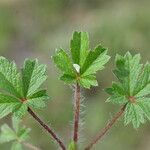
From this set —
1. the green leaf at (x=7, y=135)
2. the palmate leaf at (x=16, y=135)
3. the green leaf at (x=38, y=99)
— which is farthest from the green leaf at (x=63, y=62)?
the green leaf at (x=7, y=135)

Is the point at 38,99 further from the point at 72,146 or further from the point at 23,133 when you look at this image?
the point at 23,133

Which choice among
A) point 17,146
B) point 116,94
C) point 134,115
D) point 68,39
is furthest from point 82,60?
point 68,39

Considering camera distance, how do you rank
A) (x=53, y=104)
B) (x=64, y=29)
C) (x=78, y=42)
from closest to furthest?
(x=78, y=42) → (x=53, y=104) → (x=64, y=29)

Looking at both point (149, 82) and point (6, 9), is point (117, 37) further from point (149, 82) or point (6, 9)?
point (149, 82)

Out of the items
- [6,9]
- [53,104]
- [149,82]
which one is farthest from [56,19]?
[149,82]

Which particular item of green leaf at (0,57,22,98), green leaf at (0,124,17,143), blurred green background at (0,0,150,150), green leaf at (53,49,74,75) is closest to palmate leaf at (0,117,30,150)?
green leaf at (0,124,17,143)

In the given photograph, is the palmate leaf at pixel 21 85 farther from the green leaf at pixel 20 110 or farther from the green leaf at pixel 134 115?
the green leaf at pixel 134 115

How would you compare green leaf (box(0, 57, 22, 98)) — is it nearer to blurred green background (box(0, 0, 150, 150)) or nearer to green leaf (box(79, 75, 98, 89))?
green leaf (box(79, 75, 98, 89))
